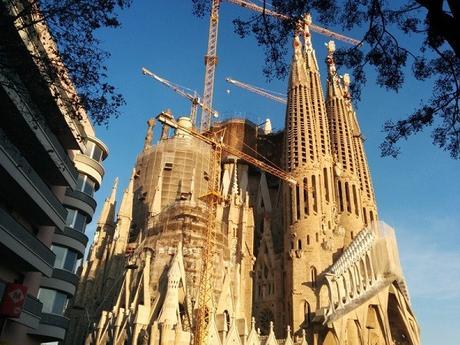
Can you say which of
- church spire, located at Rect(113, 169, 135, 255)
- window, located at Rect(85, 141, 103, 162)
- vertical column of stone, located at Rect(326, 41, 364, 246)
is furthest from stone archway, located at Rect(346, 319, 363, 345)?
window, located at Rect(85, 141, 103, 162)

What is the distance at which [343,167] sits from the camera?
5166 cm

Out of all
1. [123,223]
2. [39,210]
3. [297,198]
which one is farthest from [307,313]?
[39,210]

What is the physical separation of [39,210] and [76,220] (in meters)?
4.18

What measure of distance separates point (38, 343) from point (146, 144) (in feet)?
136

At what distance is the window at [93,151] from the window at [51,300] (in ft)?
23.9

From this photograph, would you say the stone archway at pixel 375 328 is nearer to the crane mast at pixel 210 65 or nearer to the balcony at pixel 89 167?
the balcony at pixel 89 167

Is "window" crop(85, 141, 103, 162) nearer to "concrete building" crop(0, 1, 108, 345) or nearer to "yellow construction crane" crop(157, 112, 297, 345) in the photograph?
"concrete building" crop(0, 1, 108, 345)

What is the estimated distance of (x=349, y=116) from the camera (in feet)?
198

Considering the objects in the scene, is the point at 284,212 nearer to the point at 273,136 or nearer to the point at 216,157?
the point at 216,157

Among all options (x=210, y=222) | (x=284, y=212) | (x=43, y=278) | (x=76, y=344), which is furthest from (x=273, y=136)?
(x=43, y=278)

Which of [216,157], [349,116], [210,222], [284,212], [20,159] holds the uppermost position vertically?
[349,116]

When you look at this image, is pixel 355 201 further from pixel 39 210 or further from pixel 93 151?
pixel 39 210

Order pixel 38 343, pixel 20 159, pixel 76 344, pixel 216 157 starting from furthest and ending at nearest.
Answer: pixel 216 157 < pixel 76 344 < pixel 38 343 < pixel 20 159

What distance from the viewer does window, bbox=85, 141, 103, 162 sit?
79.1 ft
